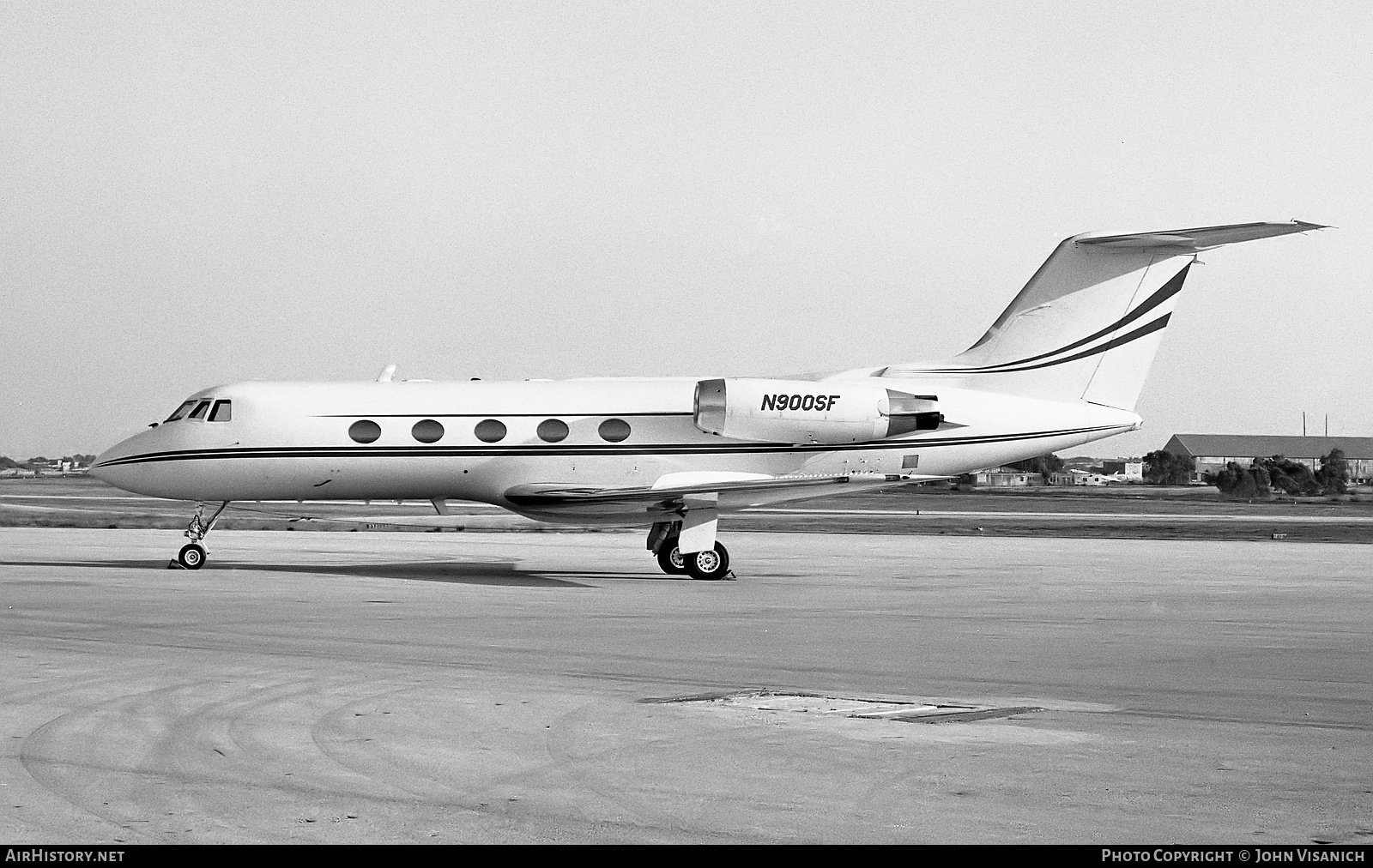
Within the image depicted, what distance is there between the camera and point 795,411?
2527 centimetres

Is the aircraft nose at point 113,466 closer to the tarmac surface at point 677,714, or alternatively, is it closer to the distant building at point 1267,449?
the tarmac surface at point 677,714

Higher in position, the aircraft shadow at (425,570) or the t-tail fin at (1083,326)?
the t-tail fin at (1083,326)

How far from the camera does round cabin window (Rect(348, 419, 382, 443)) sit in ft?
82.5

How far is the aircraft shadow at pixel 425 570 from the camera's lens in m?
23.6

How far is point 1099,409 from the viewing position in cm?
2686

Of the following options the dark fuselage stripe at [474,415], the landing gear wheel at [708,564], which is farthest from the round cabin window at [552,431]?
the landing gear wheel at [708,564]

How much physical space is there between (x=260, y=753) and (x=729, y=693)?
12.5ft

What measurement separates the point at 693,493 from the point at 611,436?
2.44 metres

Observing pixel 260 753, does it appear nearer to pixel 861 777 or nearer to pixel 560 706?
pixel 560 706

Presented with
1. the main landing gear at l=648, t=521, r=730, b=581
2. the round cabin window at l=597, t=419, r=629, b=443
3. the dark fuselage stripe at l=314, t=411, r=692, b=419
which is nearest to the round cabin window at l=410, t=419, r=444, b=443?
the dark fuselage stripe at l=314, t=411, r=692, b=419

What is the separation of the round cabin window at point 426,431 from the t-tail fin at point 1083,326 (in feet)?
26.8

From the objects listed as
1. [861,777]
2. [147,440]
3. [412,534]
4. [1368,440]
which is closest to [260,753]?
[861,777]

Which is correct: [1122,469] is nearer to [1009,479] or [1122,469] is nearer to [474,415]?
[1009,479]

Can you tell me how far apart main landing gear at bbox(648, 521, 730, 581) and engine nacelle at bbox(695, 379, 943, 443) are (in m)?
1.98
